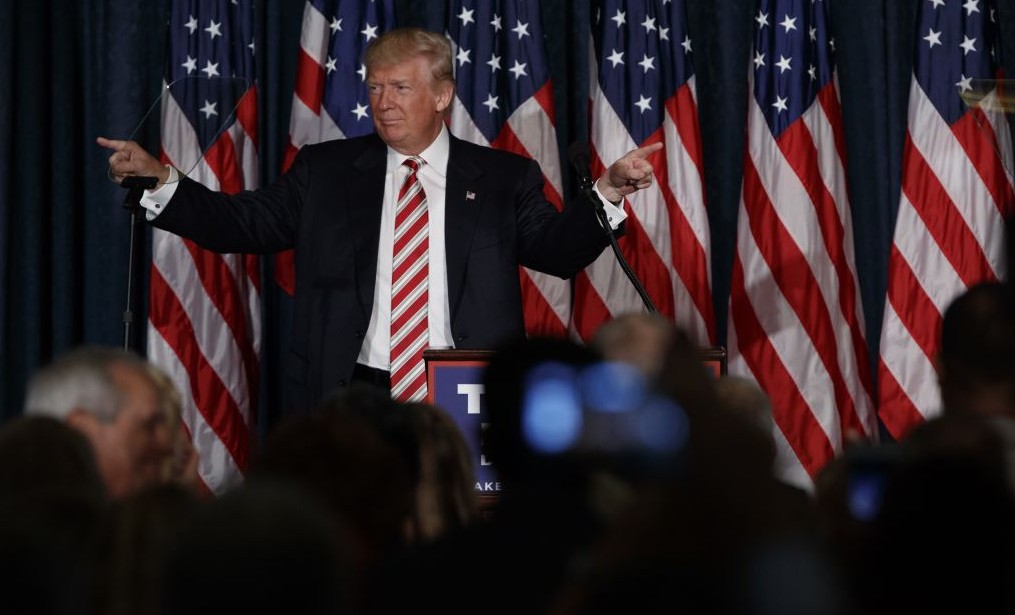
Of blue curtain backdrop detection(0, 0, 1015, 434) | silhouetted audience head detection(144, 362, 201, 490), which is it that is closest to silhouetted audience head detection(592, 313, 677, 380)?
silhouetted audience head detection(144, 362, 201, 490)

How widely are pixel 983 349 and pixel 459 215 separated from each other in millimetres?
2723

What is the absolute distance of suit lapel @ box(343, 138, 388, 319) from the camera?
190 inches

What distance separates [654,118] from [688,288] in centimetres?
74

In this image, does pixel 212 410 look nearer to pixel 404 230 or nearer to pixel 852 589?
pixel 404 230

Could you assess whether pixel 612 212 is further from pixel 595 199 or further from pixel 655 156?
pixel 655 156

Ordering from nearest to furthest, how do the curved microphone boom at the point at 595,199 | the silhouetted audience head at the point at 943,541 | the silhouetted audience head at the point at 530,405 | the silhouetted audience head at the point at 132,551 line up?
the silhouetted audience head at the point at 943,541, the silhouetted audience head at the point at 132,551, the silhouetted audience head at the point at 530,405, the curved microphone boom at the point at 595,199

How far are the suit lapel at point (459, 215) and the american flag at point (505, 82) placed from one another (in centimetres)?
134

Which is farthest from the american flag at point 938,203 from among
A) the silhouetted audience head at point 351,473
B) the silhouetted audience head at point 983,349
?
the silhouetted audience head at point 351,473

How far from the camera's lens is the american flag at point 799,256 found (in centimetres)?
629

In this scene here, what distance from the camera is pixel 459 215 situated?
4895 millimetres

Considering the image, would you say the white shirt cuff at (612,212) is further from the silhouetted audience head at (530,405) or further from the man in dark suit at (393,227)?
the silhouetted audience head at (530,405)

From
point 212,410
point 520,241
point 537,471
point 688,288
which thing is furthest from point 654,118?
point 537,471

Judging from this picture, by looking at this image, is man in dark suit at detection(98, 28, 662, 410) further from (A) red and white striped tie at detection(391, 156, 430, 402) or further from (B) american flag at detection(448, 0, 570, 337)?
(B) american flag at detection(448, 0, 570, 337)

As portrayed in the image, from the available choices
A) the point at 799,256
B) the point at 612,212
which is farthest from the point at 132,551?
the point at 799,256
